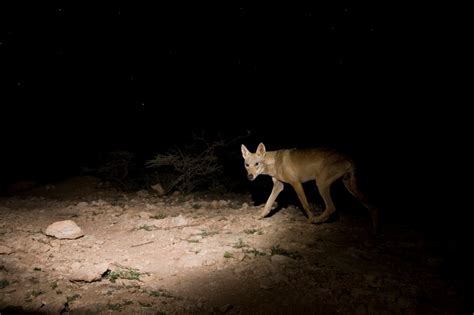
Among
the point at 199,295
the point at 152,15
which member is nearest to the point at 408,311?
the point at 199,295

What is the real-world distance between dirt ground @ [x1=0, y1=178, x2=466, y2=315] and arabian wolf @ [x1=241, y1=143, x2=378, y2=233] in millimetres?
440

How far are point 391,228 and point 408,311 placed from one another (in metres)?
3.12

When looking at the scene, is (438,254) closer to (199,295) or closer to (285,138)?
(199,295)

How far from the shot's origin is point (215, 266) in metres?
5.24

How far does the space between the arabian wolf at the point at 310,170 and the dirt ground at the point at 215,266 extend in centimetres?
44

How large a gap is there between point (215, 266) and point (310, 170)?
3041 millimetres

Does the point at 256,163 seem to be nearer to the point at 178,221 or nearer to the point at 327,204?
the point at 327,204

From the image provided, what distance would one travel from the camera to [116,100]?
733 inches

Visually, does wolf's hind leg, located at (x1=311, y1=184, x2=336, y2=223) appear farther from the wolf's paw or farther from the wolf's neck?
the wolf's neck

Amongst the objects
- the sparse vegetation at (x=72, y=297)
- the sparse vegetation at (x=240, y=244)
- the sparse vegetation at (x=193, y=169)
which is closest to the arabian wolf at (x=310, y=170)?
the sparse vegetation at (x=240, y=244)

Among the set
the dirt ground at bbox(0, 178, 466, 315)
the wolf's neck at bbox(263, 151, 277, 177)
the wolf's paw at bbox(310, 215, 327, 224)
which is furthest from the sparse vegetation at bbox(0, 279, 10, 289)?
the wolf's paw at bbox(310, 215, 327, 224)

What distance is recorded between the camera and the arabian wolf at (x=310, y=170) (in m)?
6.95

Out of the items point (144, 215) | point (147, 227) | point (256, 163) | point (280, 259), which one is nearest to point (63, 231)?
point (147, 227)

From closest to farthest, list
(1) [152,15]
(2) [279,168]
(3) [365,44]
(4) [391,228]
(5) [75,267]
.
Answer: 1. (5) [75,267]
2. (4) [391,228]
3. (2) [279,168]
4. (3) [365,44]
5. (1) [152,15]
